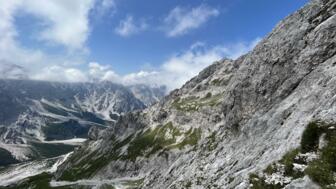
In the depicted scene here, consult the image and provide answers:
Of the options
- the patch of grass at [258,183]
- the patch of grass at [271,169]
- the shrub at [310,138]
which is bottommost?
the patch of grass at [258,183]

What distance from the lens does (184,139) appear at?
176 metres

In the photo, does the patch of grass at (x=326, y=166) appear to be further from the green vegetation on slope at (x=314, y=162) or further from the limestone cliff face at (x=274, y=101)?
the limestone cliff face at (x=274, y=101)

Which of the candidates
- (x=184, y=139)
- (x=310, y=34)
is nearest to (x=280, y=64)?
(x=310, y=34)

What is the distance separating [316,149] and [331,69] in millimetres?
11579

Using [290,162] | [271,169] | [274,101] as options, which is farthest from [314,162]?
[274,101]

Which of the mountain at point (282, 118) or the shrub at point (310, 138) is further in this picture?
the shrub at point (310, 138)

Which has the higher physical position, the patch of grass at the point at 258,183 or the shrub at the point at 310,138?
the shrub at the point at 310,138

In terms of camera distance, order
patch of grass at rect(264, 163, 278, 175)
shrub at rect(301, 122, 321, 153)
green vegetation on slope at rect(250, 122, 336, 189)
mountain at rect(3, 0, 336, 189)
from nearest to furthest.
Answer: green vegetation on slope at rect(250, 122, 336, 189) → mountain at rect(3, 0, 336, 189) → shrub at rect(301, 122, 321, 153) → patch of grass at rect(264, 163, 278, 175)

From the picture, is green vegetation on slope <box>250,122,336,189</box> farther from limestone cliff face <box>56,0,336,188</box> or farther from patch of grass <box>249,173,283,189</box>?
limestone cliff face <box>56,0,336,188</box>

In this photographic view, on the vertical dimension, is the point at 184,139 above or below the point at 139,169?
above

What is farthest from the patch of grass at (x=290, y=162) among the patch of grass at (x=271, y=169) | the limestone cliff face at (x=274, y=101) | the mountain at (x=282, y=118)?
the patch of grass at (x=271, y=169)

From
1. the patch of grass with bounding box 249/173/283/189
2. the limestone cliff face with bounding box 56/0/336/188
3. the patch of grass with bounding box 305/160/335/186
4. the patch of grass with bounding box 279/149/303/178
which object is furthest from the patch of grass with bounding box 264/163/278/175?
the patch of grass with bounding box 305/160/335/186

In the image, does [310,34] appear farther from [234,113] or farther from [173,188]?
[173,188]

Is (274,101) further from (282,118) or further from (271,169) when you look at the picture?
(271,169)
